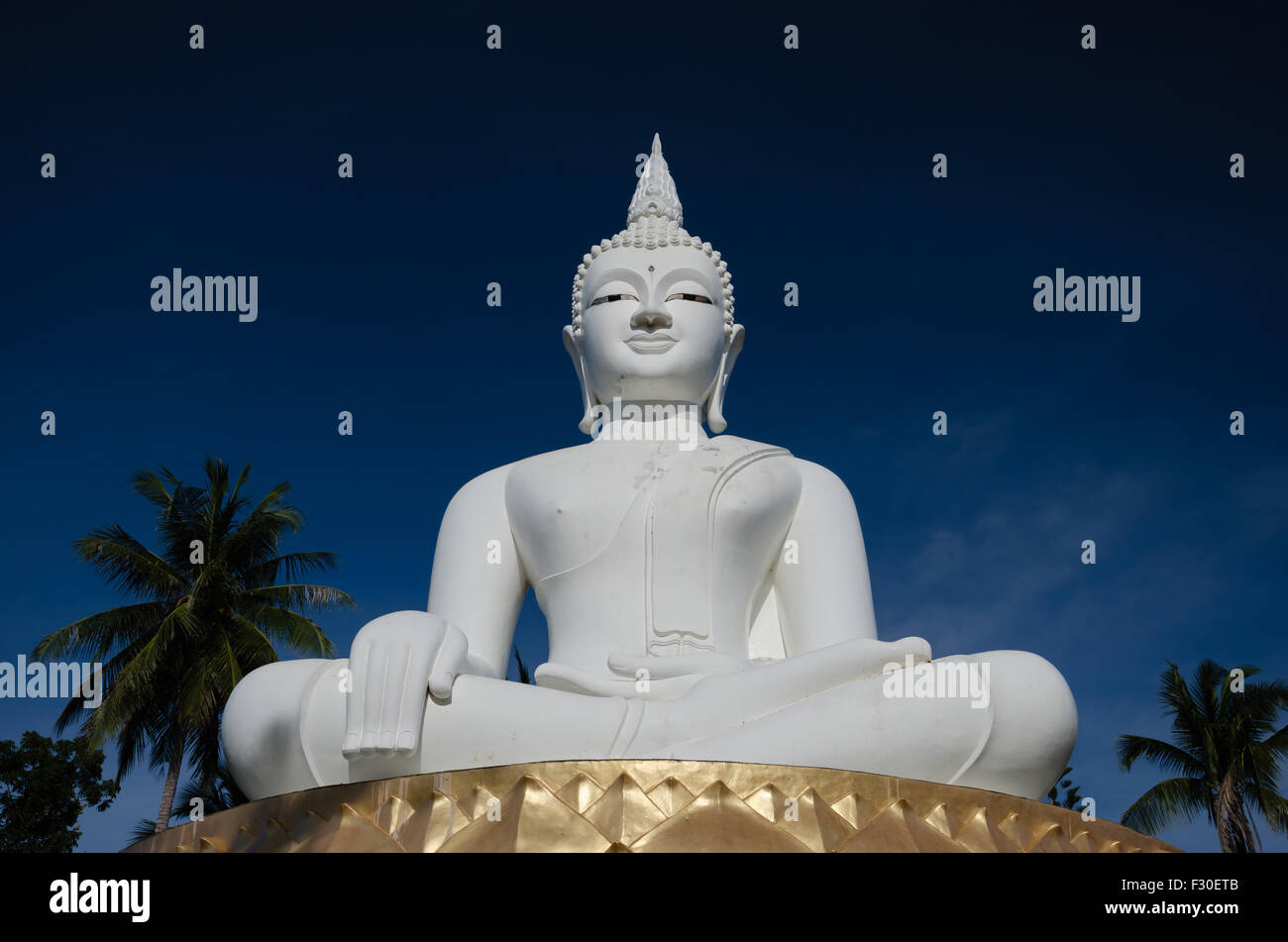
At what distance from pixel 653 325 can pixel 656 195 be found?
1118 millimetres

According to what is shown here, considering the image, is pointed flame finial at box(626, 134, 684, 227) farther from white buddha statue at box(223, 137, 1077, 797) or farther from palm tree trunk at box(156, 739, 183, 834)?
palm tree trunk at box(156, 739, 183, 834)

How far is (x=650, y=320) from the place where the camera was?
7125 mm

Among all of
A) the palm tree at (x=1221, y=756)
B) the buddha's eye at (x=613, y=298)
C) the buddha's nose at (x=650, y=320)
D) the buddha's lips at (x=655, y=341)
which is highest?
the buddha's eye at (x=613, y=298)

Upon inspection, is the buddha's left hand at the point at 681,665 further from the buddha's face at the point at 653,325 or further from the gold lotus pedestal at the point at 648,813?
the buddha's face at the point at 653,325

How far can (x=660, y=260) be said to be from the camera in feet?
24.0

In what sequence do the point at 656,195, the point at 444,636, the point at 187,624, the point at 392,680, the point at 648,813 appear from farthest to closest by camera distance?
the point at 187,624
the point at 656,195
the point at 444,636
the point at 392,680
the point at 648,813

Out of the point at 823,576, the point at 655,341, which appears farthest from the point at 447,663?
the point at 655,341

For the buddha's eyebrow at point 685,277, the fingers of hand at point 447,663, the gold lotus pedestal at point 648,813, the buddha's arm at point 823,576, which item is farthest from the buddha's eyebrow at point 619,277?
the gold lotus pedestal at point 648,813

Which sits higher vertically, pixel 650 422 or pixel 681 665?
pixel 650 422

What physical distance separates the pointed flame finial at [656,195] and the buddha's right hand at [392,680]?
11.0 feet

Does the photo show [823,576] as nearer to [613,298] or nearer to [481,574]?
[481,574]

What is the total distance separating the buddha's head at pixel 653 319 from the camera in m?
7.17

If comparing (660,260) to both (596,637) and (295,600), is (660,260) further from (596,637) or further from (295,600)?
(295,600)
